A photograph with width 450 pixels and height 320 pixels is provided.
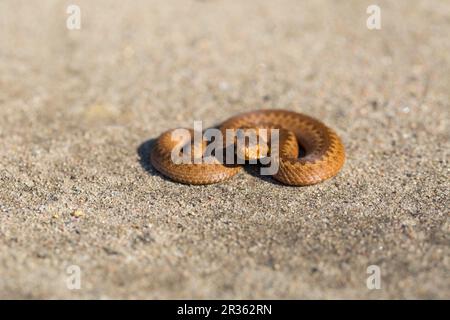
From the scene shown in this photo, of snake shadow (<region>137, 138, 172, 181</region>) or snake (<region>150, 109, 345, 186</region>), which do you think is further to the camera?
snake shadow (<region>137, 138, 172, 181</region>)

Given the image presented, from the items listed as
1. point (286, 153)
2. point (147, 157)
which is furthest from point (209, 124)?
point (286, 153)

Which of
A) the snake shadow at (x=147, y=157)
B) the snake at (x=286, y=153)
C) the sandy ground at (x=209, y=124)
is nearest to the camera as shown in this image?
the sandy ground at (x=209, y=124)

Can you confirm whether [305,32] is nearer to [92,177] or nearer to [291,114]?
[291,114]

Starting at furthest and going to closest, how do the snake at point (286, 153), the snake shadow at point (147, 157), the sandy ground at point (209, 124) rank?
the snake shadow at point (147, 157) → the snake at point (286, 153) → the sandy ground at point (209, 124)

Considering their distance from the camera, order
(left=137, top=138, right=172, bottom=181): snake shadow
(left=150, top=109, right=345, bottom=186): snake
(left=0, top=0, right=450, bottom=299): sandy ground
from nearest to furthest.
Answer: (left=0, top=0, right=450, bottom=299): sandy ground → (left=150, top=109, right=345, bottom=186): snake → (left=137, top=138, right=172, bottom=181): snake shadow

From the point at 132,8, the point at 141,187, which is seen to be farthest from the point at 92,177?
the point at 132,8

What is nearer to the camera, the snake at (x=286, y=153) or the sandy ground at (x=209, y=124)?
the sandy ground at (x=209, y=124)
